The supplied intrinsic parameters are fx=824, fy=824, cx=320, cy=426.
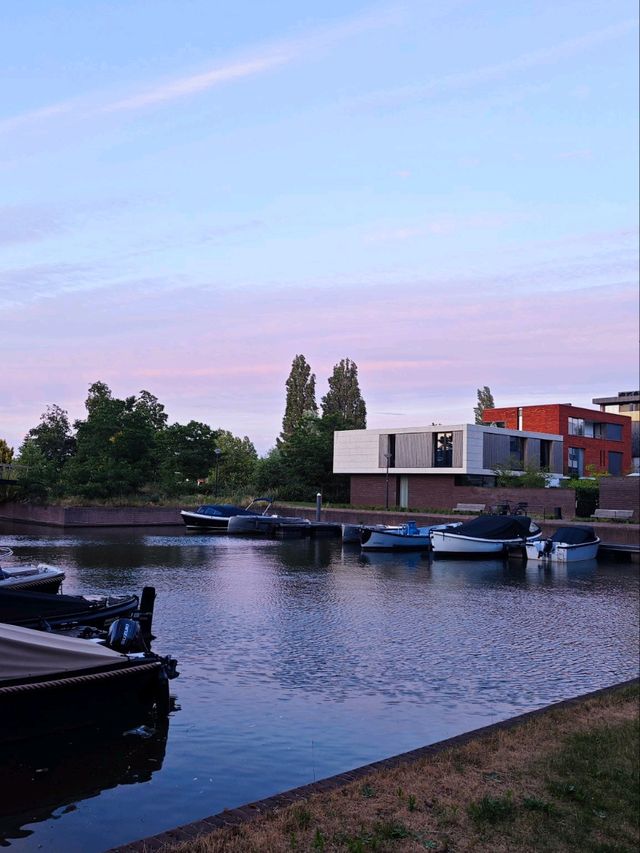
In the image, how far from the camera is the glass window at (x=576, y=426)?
82500mm

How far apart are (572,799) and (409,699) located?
18.0 ft

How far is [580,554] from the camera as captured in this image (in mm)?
41656

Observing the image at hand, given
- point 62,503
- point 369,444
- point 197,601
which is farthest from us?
point 369,444

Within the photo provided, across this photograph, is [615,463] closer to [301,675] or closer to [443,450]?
[443,450]

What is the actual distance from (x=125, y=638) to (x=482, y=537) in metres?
31.0

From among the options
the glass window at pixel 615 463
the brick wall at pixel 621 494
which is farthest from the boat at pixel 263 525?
the glass window at pixel 615 463

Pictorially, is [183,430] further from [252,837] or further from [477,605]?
[252,837]

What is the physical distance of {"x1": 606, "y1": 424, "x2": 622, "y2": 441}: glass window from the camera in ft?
285

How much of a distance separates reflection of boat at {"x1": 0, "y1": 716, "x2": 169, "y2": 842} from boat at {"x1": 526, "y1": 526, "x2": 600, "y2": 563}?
105 ft

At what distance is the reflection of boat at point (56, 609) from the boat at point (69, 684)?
2.91 metres

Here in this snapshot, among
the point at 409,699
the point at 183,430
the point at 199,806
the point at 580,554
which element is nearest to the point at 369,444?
the point at 183,430

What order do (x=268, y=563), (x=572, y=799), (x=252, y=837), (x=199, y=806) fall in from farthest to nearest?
(x=268, y=563) < (x=199, y=806) < (x=572, y=799) < (x=252, y=837)

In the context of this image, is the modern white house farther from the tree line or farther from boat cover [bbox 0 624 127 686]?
boat cover [bbox 0 624 127 686]

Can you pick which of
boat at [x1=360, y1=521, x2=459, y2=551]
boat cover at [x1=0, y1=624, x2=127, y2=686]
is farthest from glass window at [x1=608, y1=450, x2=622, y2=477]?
boat cover at [x1=0, y1=624, x2=127, y2=686]
